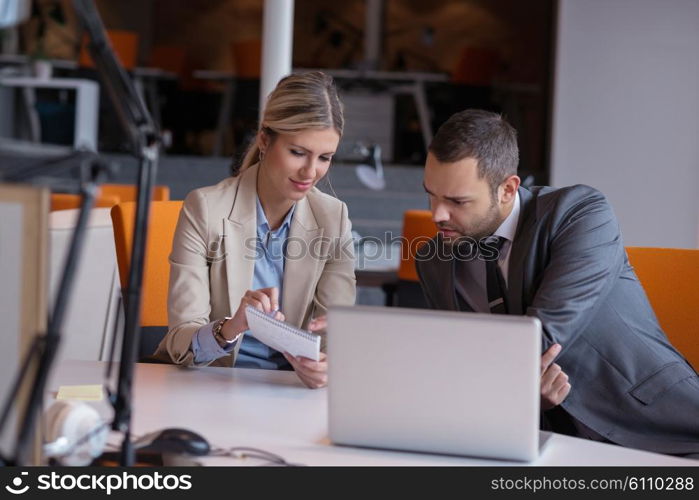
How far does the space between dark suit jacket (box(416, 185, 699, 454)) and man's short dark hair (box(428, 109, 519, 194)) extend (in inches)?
5.3

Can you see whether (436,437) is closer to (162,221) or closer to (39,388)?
(39,388)

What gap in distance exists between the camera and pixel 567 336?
6.01ft

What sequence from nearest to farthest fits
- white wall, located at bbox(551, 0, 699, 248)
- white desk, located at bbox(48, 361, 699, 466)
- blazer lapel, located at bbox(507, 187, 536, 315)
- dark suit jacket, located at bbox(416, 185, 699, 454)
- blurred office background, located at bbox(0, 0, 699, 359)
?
white desk, located at bbox(48, 361, 699, 466) < dark suit jacket, located at bbox(416, 185, 699, 454) < blazer lapel, located at bbox(507, 187, 536, 315) < blurred office background, located at bbox(0, 0, 699, 359) < white wall, located at bbox(551, 0, 699, 248)

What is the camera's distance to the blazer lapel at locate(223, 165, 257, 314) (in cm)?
225

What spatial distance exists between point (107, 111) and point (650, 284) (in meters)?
8.44

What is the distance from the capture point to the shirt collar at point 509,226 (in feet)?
6.80

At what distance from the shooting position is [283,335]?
5.82ft

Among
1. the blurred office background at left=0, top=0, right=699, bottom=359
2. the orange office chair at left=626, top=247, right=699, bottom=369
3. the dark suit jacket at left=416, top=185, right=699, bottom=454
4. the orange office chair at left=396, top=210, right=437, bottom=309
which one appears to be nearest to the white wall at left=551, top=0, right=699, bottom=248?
the blurred office background at left=0, top=0, right=699, bottom=359

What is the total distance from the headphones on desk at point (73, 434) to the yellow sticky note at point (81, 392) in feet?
1.13

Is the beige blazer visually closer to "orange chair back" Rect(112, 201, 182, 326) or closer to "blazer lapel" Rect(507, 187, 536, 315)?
"orange chair back" Rect(112, 201, 182, 326)

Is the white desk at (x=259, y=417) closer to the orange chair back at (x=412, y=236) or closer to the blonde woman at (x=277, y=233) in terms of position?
the blonde woman at (x=277, y=233)

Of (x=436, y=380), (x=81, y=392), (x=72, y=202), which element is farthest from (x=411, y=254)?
(x=436, y=380)

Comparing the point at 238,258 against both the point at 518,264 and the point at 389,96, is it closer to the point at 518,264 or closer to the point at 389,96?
the point at 518,264
